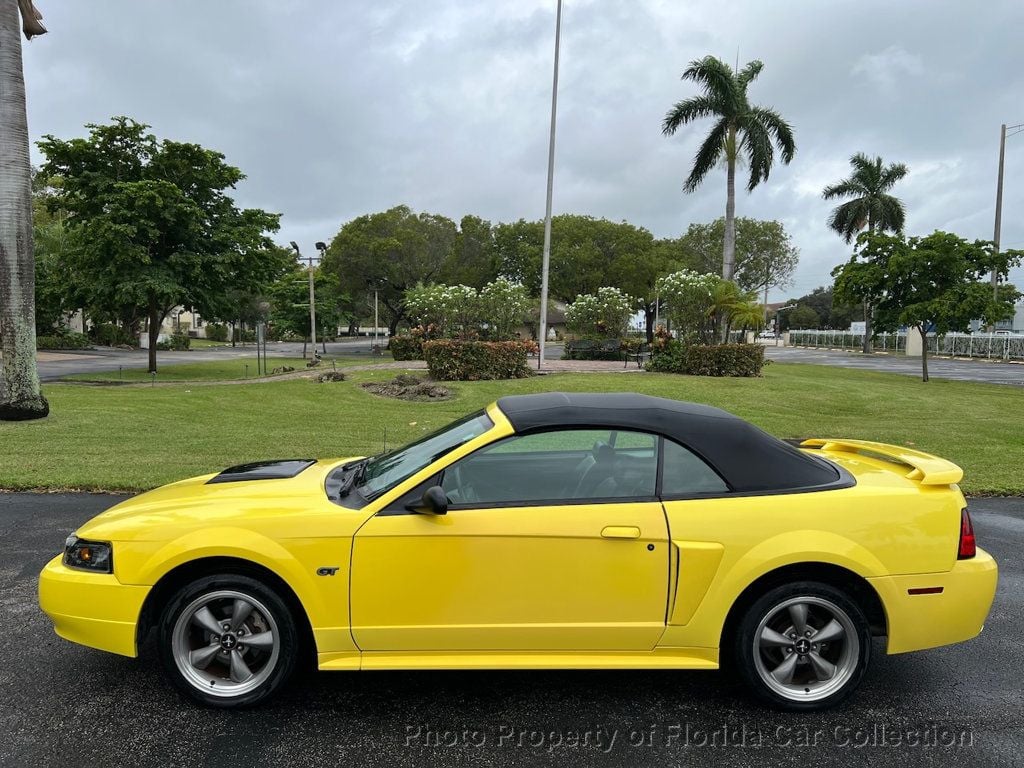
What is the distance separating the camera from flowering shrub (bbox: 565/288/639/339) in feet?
106

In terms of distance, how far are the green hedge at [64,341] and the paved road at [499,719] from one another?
4652 centimetres

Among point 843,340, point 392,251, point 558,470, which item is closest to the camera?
point 558,470

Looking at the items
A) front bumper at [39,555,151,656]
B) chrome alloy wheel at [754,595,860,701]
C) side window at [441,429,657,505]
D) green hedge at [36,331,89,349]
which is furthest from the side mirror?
green hedge at [36,331,89,349]

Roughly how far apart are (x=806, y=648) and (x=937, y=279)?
22.7 metres

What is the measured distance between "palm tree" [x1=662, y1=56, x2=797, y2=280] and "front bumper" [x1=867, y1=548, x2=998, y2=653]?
25.9m

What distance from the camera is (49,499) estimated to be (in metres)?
6.51

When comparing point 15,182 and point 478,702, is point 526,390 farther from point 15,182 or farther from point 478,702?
point 478,702

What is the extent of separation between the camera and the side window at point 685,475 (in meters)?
3.05

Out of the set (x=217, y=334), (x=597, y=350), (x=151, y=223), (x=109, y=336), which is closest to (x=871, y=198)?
(x=597, y=350)

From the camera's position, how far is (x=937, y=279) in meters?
21.2

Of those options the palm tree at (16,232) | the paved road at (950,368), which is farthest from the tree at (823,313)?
the palm tree at (16,232)

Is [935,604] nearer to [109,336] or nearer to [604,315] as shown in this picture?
[604,315]

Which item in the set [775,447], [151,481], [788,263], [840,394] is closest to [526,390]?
[840,394]

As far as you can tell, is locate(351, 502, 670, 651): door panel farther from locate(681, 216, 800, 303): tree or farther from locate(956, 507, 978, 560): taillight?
locate(681, 216, 800, 303): tree
